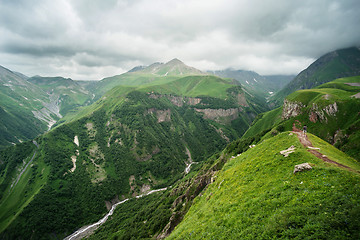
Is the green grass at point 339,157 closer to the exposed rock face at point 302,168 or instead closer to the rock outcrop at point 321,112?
the exposed rock face at point 302,168

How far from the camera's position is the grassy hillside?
14.9 meters

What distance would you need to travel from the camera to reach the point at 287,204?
757 inches

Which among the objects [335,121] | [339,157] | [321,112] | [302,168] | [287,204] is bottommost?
[335,121]

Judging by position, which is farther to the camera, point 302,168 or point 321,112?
point 321,112

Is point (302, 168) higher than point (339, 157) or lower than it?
higher

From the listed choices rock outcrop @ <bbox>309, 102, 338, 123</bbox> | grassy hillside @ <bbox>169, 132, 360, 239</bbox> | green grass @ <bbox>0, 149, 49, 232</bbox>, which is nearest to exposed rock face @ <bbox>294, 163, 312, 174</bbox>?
grassy hillside @ <bbox>169, 132, 360, 239</bbox>

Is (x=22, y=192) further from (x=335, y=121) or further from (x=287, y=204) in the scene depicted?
(x=335, y=121)

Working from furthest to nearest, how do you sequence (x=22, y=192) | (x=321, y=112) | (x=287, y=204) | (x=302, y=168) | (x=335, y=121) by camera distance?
1. (x=22, y=192)
2. (x=321, y=112)
3. (x=335, y=121)
4. (x=302, y=168)
5. (x=287, y=204)

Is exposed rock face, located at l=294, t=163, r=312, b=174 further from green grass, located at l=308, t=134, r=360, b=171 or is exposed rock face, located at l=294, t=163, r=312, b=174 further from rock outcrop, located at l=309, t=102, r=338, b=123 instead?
rock outcrop, located at l=309, t=102, r=338, b=123

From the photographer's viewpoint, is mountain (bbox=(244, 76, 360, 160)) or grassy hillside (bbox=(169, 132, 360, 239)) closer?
grassy hillside (bbox=(169, 132, 360, 239))

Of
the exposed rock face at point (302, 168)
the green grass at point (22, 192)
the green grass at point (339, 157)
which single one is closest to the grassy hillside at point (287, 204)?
the exposed rock face at point (302, 168)

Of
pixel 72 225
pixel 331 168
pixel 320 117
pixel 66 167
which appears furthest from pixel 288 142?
pixel 66 167

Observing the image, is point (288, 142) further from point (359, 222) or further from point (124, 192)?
point (124, 192)

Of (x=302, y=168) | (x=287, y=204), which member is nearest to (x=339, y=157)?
(x=302, y=168)
